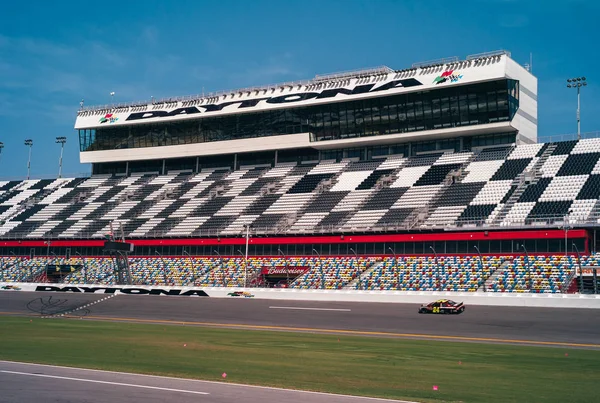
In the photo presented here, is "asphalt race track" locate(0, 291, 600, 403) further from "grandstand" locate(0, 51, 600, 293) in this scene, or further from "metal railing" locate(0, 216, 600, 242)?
"metal railing" locate(0, 216, 600, 242)

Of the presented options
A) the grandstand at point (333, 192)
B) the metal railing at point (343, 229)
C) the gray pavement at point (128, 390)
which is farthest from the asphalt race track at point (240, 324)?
the metal railing at point (343, 229)

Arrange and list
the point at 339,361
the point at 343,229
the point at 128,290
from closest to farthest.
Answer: the point at 339,361 → the point at 128,290 → the point at 343,229

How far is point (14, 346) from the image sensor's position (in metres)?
27.2

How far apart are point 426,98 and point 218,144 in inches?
1200

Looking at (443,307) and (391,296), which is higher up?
(391,296)

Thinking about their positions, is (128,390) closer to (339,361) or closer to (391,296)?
(339,361)

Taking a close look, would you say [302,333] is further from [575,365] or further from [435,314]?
[575,365]

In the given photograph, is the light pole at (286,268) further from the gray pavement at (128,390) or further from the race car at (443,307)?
the gray pavement at (128,390)

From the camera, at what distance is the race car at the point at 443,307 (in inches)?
1698

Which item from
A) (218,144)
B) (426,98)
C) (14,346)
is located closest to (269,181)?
(218,144)

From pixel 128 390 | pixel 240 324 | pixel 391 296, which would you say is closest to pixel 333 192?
pixel 391 296

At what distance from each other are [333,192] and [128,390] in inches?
2351

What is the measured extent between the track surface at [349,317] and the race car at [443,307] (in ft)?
2.49

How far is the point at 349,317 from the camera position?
140 feet
